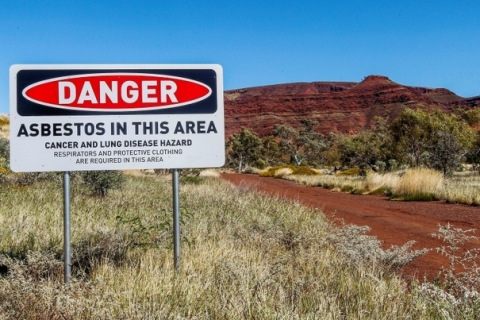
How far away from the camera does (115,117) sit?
4.91 meters

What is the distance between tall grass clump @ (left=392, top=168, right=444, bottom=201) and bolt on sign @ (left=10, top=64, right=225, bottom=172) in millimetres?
13242

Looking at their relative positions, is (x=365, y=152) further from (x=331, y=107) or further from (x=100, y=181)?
(x=331, y=107)

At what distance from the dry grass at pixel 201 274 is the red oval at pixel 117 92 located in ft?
5.06

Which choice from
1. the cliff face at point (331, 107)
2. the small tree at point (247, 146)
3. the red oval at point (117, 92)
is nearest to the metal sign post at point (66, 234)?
the red oval at point (117, 92)

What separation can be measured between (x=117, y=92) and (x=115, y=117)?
26 centimetres

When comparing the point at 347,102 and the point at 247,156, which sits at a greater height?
the point at 347,102

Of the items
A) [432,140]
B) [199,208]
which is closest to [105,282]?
[199,208]

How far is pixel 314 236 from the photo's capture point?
266 inches

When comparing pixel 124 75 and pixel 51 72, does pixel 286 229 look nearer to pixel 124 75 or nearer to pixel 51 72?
pixel 124 75

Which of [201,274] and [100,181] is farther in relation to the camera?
[100,181]

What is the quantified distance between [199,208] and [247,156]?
6406 cm

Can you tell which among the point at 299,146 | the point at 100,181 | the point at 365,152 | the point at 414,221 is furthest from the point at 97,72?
the point at 299,146

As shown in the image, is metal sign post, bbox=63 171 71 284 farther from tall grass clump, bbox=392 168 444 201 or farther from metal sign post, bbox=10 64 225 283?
tall grass clump, bbox=392 168 444 201

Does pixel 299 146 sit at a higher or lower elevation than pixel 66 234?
higher
